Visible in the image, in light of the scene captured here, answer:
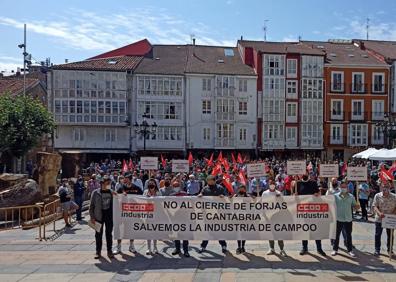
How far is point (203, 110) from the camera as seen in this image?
5650 cm

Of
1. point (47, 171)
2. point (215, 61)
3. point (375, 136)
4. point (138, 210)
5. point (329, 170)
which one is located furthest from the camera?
point (375, 136)

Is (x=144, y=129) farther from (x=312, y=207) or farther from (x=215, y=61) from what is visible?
(x=215, y=61)

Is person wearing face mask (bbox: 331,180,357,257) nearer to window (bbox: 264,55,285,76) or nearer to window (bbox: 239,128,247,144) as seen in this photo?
window (bbox: 239,128,247,144)

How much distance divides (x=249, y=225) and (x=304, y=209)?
51.4 inches

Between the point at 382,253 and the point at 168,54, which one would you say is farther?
the point at 168,54

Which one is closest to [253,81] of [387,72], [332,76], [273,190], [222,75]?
[222,75]

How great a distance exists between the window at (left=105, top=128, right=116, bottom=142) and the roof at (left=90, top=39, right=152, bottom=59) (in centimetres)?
1077

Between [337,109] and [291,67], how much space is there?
728cm

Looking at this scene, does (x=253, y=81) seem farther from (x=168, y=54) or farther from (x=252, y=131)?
(x=168, y=54)

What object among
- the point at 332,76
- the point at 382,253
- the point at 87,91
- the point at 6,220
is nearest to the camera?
the point at 382,253

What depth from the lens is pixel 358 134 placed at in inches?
2323

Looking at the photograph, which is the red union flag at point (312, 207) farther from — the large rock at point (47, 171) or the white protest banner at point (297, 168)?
the large rock at point (47, 171)

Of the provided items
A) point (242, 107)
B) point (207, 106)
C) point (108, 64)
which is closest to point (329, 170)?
point (207, 106)

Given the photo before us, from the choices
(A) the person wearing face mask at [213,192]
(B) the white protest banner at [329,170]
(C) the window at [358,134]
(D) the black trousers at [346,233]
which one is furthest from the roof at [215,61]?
(D) the black trousers at [346,233]
